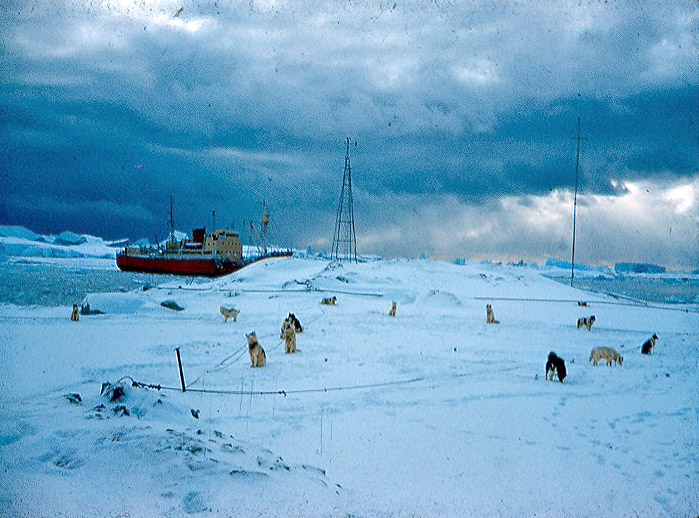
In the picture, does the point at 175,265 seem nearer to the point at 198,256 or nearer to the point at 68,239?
the point at 198,256

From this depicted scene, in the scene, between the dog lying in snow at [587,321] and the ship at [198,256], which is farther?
the ship at [198,256]

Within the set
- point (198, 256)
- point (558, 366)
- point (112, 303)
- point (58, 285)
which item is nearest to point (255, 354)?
point (558, 366)

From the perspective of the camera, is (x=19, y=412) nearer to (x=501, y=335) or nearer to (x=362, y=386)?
(x=362, y=386)

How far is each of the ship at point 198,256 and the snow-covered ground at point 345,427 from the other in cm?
4664

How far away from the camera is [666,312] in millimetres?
23531

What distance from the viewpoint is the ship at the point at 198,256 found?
201 ft

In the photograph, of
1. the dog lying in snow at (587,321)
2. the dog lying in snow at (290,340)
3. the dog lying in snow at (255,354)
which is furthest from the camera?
the dog lying in snow at (587,321)

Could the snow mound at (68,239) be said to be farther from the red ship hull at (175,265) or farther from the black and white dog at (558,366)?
the black and white dog at (558,366)

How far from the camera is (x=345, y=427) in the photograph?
21.8 ft

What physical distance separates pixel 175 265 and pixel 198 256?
4.49m

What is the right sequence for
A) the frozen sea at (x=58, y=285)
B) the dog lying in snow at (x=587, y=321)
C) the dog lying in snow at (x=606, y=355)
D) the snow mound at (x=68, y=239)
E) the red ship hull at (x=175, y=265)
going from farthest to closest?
1. the snow mound at (x=68, y=239)
2. the red ship hull at (x=175, y=265)
3. the frozen sea at (x=58, y=285)
4. the dog lying in snow at (x=587, y=321)
5. the dog lying in snow at (x=606, y=355)

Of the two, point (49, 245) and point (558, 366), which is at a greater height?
point (49, 245)

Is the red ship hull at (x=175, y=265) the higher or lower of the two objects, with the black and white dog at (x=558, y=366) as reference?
higher

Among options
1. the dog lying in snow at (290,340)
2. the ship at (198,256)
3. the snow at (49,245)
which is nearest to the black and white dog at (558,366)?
the dog lying in snow at (290,340)
